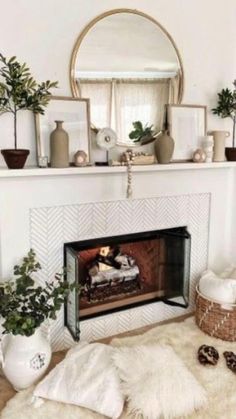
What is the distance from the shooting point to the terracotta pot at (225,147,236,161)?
270cm

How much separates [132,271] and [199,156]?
3.10ft

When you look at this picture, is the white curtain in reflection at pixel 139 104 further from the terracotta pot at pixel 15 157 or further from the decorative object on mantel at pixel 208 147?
the terracotta pot at pixel 15 157

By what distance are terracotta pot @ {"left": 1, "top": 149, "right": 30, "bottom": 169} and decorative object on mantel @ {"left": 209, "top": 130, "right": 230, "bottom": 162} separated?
4.46 feet

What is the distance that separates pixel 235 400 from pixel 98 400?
70 centimetres

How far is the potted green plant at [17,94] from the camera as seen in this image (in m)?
1.89

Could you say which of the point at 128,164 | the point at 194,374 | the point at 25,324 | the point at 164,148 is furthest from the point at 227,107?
the point at 25,324

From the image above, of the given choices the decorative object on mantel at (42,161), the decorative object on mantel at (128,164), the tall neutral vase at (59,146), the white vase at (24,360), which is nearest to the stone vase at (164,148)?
the decorative object on mantel at (128,164)

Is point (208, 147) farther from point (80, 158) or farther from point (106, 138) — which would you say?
point (80, 158)

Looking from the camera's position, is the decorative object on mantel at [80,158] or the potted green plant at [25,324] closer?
the potted green plant at [25,324]

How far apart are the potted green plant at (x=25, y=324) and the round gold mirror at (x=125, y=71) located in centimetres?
101

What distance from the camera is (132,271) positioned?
270cm

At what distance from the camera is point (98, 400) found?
1.80 metres

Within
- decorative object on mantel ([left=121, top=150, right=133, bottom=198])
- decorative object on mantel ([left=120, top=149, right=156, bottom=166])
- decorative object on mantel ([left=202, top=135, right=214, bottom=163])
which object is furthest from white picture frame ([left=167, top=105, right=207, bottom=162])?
decorative object on mantel ([left=121, top=150, right=133, bottom=198])

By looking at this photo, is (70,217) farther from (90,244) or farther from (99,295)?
(99,295)
